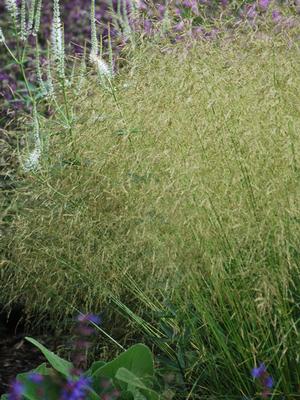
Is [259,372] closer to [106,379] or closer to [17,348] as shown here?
[106,379]

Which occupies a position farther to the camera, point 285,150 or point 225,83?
point 225,83

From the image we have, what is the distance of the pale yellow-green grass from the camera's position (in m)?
2.44

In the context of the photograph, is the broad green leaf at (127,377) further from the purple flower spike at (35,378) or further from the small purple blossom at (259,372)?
the small purple blossom at (259,372)

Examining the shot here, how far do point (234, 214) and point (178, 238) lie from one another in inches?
6.9

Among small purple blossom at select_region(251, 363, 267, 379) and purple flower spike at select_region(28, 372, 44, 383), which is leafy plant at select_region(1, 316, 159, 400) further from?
small purple blossom at select_region(251, 363, 267, 379)

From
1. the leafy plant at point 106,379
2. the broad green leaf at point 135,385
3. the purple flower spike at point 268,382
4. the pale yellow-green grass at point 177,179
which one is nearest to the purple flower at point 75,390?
the leafy plant at point 106,379

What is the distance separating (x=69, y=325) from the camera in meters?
3.70

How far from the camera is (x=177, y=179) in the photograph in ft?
8.07

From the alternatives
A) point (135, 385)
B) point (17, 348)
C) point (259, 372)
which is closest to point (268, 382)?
point (259, 372)

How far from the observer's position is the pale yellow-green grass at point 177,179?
2.44m

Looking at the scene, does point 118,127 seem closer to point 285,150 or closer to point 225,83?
point 225,83

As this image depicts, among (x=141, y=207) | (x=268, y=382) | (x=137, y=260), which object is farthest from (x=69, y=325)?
(x=268, y=382)

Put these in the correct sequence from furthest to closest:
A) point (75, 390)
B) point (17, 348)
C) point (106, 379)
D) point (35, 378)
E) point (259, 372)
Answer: point (17, 348) → point (106, 379) → point (35, 378) → point (259, 372) → point (75, 390)

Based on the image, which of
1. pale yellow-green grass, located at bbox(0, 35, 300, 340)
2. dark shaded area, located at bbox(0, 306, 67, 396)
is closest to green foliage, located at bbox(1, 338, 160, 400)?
pale yellow-green grass, located at bbox(0, 35, 300, 340)
